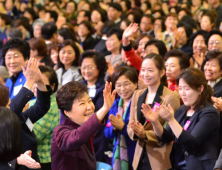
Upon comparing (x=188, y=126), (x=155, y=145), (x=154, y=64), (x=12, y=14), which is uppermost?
(x=12, y=14)

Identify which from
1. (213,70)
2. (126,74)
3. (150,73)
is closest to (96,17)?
(126,74)

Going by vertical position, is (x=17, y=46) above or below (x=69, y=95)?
above

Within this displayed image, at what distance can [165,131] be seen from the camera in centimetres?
271

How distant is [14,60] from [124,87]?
1095 millimetres

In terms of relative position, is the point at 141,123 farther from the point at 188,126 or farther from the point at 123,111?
the point at 188,126

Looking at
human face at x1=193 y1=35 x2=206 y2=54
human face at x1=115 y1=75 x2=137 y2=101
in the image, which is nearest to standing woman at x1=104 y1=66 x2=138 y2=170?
human face at x1=115 y1=75 x2=137 y2=101

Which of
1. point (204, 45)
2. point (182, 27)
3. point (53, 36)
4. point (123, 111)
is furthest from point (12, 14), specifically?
point (123, 111)

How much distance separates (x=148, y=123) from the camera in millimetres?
2949

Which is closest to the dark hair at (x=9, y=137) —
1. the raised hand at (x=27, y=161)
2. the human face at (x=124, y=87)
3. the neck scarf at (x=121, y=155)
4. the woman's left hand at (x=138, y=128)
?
the raised hand at (x=27, y=161)

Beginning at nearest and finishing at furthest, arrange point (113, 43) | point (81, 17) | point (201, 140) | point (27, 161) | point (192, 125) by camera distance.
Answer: point (27, 161), point (201, 140), point (192, 125), point (113, 43), point (81, 17)

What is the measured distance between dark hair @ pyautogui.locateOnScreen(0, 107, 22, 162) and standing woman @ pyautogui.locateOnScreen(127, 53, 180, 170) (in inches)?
51.3

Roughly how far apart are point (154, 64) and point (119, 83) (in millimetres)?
404

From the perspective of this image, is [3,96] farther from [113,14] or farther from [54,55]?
[113,14]

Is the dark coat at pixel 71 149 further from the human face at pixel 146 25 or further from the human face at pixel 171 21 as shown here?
the human face at pixel 146 25
